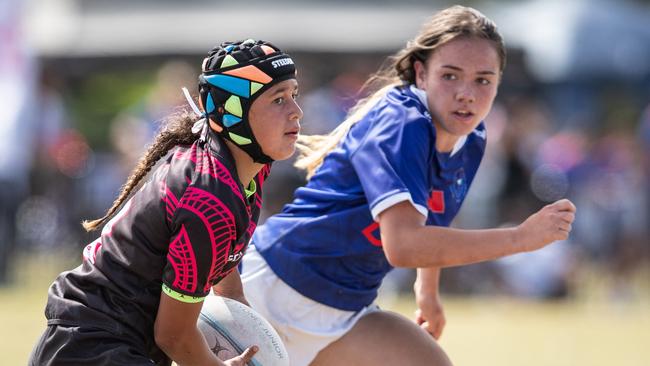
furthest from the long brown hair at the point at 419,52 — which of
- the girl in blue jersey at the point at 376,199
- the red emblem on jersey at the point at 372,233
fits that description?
the red emblem on jersey at the point at 372,233

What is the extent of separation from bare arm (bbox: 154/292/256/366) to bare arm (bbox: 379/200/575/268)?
34.6 inches

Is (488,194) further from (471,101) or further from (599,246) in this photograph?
(471,101)

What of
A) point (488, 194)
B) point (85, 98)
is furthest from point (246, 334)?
point (85, 98)

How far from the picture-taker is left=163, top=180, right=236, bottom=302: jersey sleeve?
3.67m

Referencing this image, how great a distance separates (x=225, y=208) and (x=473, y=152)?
5.37ft

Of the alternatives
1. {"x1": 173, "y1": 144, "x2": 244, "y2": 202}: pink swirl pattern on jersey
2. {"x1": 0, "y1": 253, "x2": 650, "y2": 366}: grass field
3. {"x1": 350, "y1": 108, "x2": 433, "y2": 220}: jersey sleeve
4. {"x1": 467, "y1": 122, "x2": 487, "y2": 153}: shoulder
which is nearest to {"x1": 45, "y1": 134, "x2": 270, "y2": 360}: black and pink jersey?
{"x1": 173, "y1": 144, "x2": 244, "y2": 202}: pink swirl pattern on jersey

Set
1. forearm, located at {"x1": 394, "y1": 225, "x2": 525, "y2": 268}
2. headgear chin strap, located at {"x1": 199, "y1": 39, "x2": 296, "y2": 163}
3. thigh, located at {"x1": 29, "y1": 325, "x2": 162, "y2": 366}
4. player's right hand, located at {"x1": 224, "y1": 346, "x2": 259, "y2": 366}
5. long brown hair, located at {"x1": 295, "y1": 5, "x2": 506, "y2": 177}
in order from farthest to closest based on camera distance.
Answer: long brown hair, located at {"x1": 295, "y1": 5, "x2": 506, "y2": 177} < forearm, located at {"x1": 394, "y1": 225, "x2": 525, "y2": 268} < player's right hand, located at {"x1": 224, "y1": 346, "x2": 259, "y2": 366} < headgear chin strap, located at {"x1": 199, "y1": 39, "x2": 296, "y2": 163} < thigh, located at {"x1": 29, "y1": 325, "x2": 162, "y2": 366}

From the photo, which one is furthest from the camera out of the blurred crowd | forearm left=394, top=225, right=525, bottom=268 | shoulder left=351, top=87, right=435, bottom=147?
the blurred crowd

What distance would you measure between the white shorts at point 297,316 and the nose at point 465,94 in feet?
3.19

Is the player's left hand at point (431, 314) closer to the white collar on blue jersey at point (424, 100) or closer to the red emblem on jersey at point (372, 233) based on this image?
the red emblem on jersey at point (372, 233)

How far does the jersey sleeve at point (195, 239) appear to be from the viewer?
3672mm

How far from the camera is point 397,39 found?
16.6m

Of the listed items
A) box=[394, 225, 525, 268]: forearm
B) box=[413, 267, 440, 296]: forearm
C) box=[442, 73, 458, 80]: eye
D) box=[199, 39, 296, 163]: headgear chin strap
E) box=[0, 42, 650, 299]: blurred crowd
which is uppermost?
box=[199, 39, 296, 163]: headgear chin strap

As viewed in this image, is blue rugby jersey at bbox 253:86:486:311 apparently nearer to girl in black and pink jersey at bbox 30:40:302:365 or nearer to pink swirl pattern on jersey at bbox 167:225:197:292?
girl in black and pink jersey at bbox 30:40:302:365
